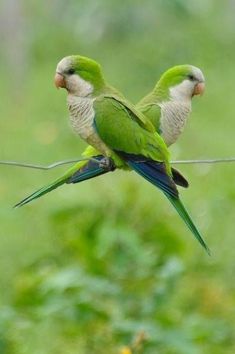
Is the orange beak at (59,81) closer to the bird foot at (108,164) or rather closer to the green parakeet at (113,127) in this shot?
the green parakeet at (113,127)

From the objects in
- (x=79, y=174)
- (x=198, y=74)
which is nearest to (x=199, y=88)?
(x=198, y=74)

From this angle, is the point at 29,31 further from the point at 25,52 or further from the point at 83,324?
the point at 83,324

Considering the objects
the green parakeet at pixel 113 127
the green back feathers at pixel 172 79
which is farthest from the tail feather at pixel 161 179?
the green back feathers at pixel 172 79

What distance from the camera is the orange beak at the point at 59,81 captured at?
1.87 meters

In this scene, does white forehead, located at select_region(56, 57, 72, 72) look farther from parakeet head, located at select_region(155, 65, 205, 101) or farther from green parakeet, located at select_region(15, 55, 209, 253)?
parakeet head, located at select_region(155, 65, 205, 101)

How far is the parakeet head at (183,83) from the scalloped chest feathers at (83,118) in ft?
0.41

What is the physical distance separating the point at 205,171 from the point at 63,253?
204cm

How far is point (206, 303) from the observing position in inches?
190

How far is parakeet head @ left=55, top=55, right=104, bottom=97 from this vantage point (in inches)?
74.9

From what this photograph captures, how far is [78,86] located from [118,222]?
260 centimetres

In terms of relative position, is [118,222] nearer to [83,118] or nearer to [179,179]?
[179,179]

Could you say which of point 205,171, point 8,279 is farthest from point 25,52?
point 8,279

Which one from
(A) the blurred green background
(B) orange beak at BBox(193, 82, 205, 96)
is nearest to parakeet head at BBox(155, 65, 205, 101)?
(B) orange beak at BBox(193, 82, 205, 96)

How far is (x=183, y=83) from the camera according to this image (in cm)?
195
